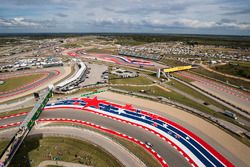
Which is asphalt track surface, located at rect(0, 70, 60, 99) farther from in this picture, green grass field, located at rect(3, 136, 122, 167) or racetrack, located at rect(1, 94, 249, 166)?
green grass field, located at rect(3, 136, 122, 167)

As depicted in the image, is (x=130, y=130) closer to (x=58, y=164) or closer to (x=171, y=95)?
(x=58, y=164)

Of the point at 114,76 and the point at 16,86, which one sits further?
the point at 114,76

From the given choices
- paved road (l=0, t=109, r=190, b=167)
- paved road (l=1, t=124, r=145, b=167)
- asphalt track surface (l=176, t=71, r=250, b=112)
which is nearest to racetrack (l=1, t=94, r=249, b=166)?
paved road (l=0, t=109, r=190, b=167)

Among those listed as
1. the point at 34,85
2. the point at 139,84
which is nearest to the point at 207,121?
the point at 139,84

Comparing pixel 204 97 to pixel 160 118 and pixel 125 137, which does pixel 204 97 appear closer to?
pixel 160 118

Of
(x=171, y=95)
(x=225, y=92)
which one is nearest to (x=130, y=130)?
(x=171, y=95)

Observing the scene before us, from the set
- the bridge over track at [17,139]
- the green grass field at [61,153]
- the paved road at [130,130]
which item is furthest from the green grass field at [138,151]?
the bridge over track at [17,139]
